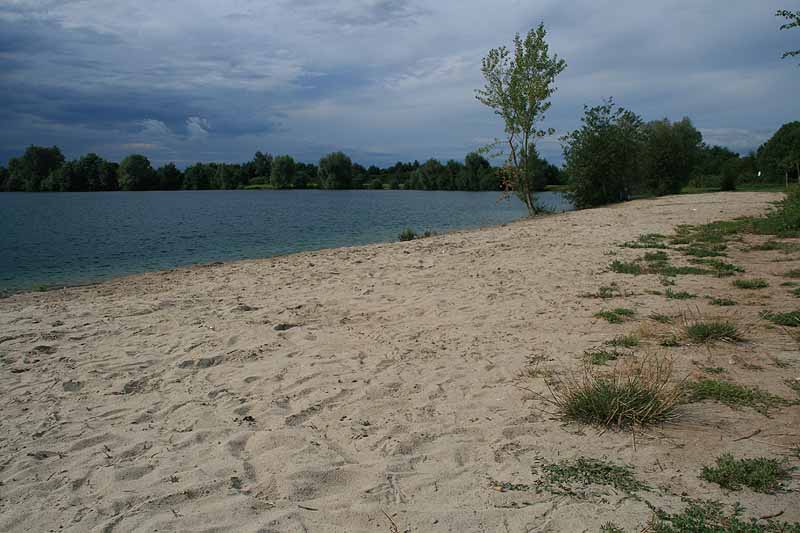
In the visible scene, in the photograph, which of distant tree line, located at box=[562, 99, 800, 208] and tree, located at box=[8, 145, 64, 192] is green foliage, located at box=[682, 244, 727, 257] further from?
tree, located at box=[8, 145, 64, 192]

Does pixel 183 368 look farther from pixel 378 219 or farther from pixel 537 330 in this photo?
pixel 378 219

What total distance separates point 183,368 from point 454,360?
290 centimetres

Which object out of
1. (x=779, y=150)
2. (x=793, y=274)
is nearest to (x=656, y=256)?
(x=793, y=274)

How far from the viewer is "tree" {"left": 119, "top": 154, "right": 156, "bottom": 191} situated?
87.8 m

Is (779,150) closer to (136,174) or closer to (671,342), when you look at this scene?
(671,342)

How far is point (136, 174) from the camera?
293ft

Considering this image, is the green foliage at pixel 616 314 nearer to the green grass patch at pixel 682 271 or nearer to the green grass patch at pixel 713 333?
the green grass patch at pixel 713 333

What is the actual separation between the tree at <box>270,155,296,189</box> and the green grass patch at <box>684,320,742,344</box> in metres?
104

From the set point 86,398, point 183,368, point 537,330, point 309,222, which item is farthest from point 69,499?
point 309,222

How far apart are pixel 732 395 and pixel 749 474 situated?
1.22 meters

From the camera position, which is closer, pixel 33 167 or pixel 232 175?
pixel 33 167

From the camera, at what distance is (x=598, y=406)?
375 cm

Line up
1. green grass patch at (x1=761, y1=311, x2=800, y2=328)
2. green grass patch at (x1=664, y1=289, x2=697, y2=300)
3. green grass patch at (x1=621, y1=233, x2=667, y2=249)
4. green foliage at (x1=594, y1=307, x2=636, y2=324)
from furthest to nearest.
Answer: green grass patch at (x1=621, y1=233, x2=667, y2=249) < green grass patch at (x1=664, y1=289, x2=697, y2=300) < green foliage at (x1=594, y1=307, x2=636, y2=324) < green grass patch at (x1=761, y1=311, x2=800, y2=328)

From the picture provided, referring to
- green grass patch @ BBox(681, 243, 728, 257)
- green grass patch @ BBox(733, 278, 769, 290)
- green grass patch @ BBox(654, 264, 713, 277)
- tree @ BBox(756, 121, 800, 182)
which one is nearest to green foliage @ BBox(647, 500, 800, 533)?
green grass patch @ BBox(733, 278, 769, 290)
